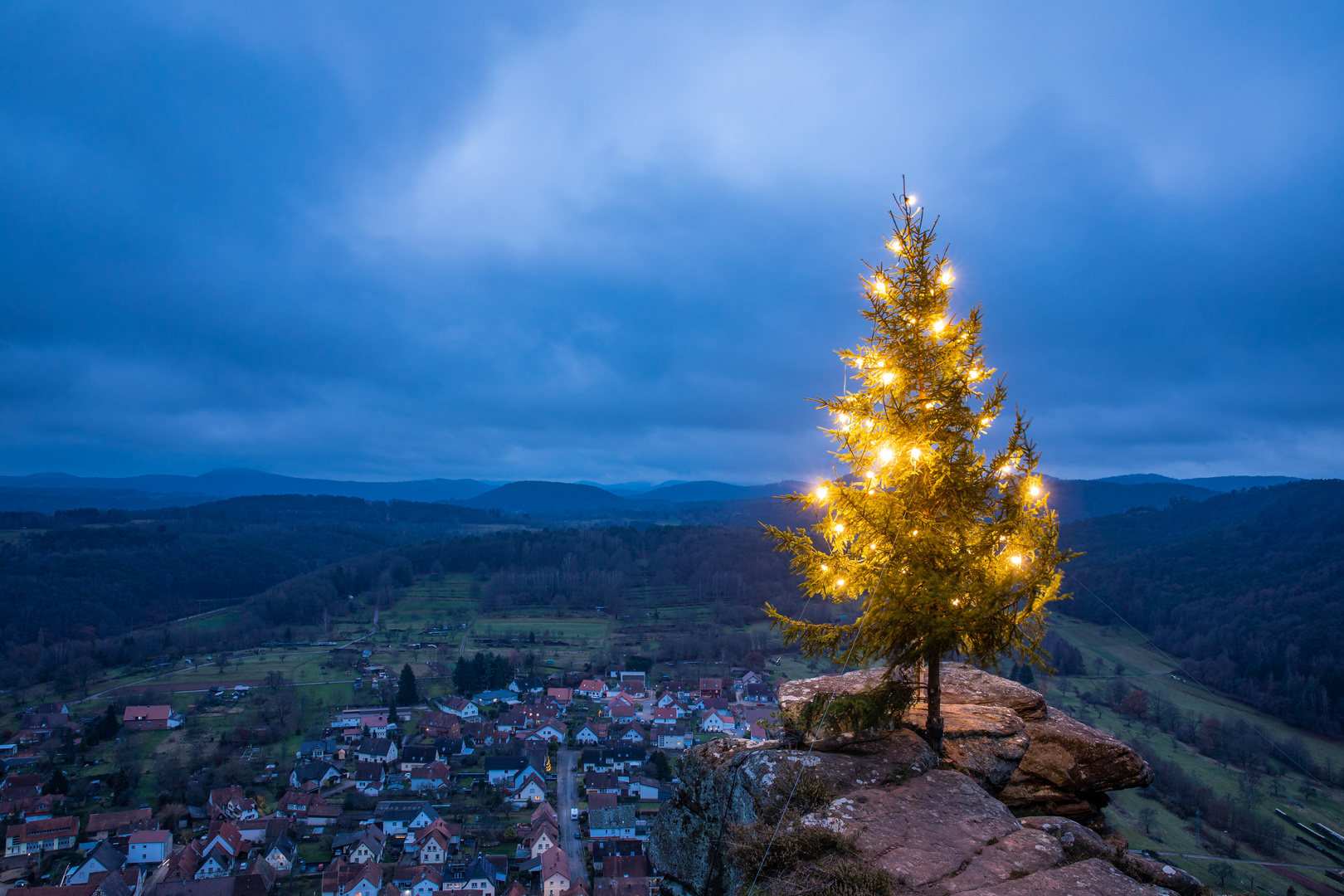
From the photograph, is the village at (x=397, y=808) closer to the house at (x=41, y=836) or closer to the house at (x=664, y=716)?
the house at (x=41, y=836)

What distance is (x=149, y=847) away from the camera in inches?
1245

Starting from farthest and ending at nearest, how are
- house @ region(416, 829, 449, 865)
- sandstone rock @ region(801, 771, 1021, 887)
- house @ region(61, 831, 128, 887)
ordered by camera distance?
1. house @ region(416, 829, 449, 865)
2. house @ region(61, 831, 128, 887)
3. sandstone rock @ region(801, 771, 1021, 887)

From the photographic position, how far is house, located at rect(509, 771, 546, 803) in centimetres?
3822

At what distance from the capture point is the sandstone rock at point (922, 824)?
551 cm

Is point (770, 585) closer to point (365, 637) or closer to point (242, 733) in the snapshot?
point (365, 637)

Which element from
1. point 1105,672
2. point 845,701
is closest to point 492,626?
point 1105,672

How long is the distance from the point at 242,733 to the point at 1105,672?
80.6m

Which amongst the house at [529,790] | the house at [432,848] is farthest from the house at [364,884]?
the house at [529,790]

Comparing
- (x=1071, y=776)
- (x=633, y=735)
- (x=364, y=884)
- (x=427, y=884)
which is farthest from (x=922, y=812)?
(x=633, y=735)

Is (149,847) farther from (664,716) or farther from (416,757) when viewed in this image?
(664,716)

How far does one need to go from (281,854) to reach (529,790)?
13.7 m

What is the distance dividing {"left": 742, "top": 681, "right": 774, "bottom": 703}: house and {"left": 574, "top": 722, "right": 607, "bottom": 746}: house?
14.9 meters

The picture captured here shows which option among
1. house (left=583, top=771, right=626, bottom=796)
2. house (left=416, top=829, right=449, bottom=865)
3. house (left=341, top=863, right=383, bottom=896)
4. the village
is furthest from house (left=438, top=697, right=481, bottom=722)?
house (left=341, top=863, right=383, bottom=896)

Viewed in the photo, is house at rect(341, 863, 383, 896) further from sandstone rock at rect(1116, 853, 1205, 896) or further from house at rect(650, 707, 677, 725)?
sandstone rock at rect(1116, 853, 1205, 896)
